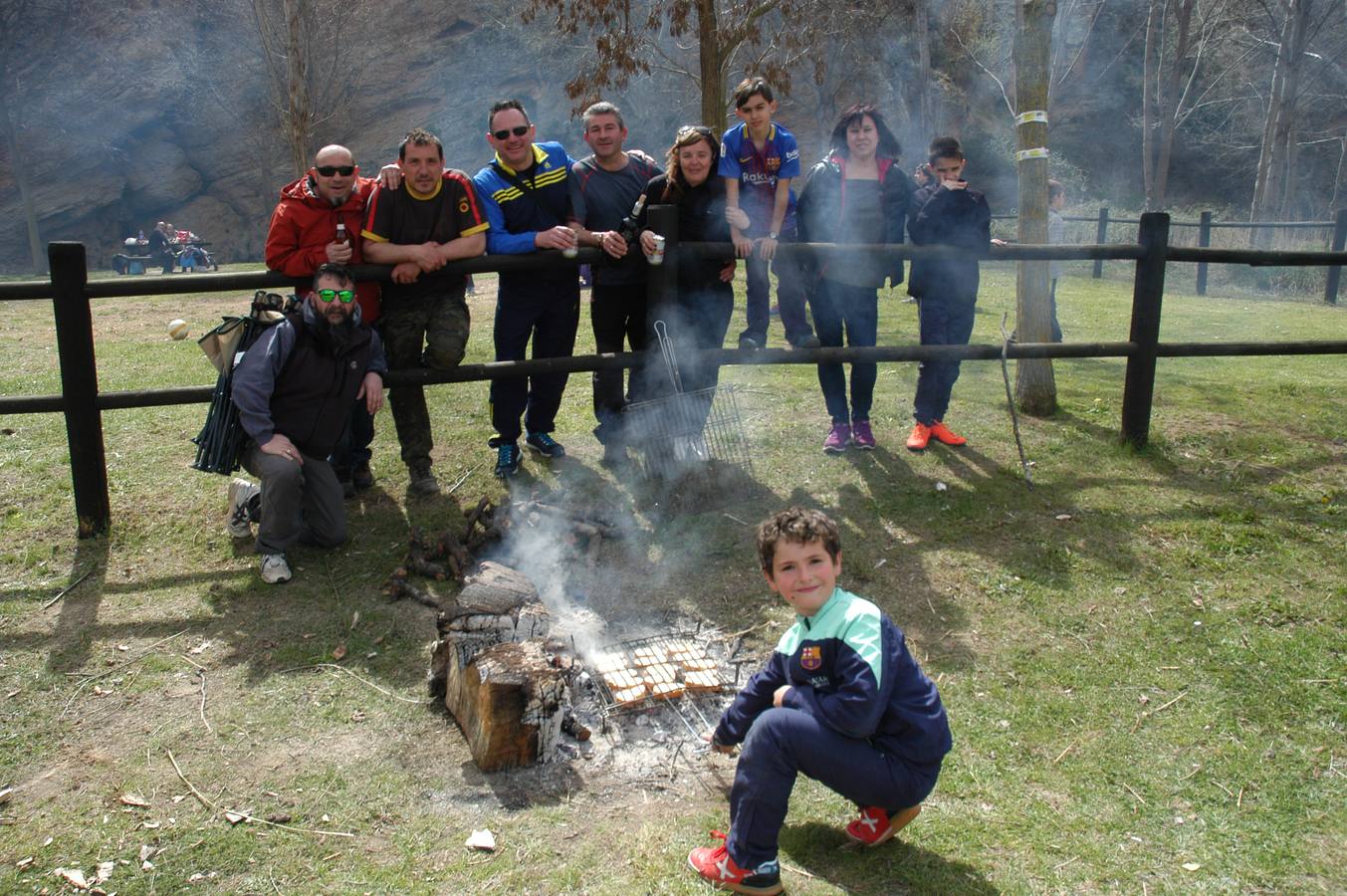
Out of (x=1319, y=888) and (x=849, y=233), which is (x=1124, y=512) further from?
(x=1319, y=888)

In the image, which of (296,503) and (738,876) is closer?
(738,876)

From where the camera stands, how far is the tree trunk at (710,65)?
10.8 meters

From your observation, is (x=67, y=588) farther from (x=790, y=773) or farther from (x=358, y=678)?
(x=790, y=773)

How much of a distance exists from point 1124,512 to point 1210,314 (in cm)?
955

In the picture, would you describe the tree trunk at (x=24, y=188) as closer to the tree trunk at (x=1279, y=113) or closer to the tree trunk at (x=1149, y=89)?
the tree trunk at (x=1149, y=89)

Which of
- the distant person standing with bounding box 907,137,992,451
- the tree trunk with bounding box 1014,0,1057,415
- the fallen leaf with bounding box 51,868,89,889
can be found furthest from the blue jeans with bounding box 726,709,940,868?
the tree trunk with bounding box 1014,0,1057,415

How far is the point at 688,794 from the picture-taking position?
313 centimetres

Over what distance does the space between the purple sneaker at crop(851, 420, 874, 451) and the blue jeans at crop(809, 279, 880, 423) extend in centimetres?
4

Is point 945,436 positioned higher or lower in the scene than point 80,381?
lower

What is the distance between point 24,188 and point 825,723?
103 ft

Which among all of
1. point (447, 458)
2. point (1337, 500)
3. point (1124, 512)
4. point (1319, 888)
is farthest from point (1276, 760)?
point (447, 458)

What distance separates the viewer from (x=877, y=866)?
280cm

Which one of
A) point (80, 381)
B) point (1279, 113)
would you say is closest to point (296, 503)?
point (80, 381)

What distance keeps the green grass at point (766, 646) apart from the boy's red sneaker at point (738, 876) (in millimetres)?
82
